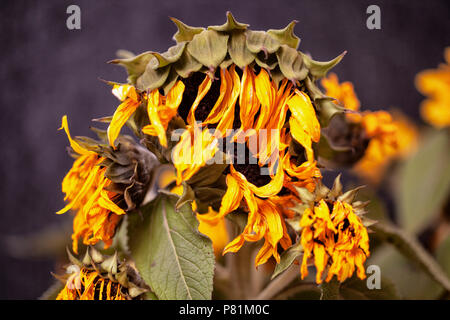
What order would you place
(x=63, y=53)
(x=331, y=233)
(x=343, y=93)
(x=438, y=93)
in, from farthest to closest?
(x=438, y=93) → (x=63, y=53) → (x=343, y=93) → (x=331, y=233)

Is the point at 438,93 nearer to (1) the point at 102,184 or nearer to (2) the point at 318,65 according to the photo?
(2) the point at 318,65

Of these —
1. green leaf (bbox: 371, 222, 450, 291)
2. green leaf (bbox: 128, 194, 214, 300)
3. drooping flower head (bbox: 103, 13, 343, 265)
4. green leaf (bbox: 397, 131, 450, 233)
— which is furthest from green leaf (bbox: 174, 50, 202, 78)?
green leaf (bbox: 397, 131, 450, 233)

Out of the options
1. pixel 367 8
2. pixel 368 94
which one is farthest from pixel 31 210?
pixel 368 94

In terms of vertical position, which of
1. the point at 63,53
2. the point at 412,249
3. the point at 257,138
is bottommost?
the point at 412,249

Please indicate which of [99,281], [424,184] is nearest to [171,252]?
[99,281]

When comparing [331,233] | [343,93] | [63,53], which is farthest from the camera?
[63,53]

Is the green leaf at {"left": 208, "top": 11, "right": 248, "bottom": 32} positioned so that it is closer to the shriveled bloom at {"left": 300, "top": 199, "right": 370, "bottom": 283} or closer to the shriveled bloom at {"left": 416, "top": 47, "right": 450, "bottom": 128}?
the shriveled bloom at {"left": 300, "top": 199, "right": 370, "bottom": 283}

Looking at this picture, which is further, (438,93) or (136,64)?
(438,93)
